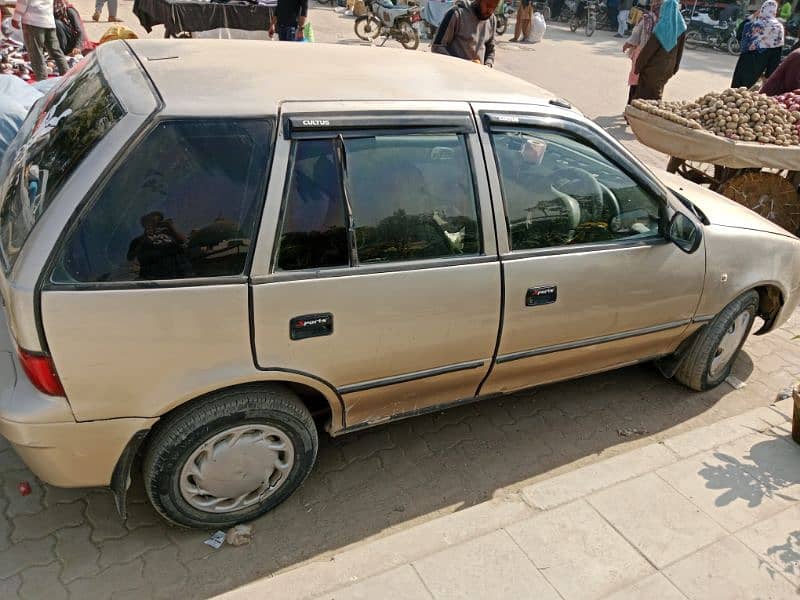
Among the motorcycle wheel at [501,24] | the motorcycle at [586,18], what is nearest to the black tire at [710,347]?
the motorcycle wheel at [501,24]

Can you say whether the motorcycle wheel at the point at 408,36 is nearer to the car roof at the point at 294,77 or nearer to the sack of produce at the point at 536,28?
the sack of produce at the point at 536,28

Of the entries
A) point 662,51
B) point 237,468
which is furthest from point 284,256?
point 662,51

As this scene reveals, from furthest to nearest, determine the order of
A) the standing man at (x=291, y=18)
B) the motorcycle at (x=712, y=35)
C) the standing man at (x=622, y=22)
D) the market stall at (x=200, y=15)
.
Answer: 1. the standing man at (x=622, y=22)
2. the motorcycle at (x=712, y=35)
3. the standing man at (x=291, y=18)
4. the market stall at (x=200, y=15)

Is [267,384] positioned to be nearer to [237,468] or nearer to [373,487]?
[237,468]

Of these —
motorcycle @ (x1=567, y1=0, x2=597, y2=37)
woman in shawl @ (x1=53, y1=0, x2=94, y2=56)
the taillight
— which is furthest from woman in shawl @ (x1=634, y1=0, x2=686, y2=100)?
motorcycle @ (x1=567, y1=0, x2=597, y2=37)

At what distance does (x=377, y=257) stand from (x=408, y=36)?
13747 millimetres

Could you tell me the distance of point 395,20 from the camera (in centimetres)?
1472

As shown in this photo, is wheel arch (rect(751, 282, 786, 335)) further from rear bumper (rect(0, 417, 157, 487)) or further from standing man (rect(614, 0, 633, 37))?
standing man (rect(614, 0, 633, 37))

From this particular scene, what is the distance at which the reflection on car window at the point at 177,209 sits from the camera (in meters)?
2.18

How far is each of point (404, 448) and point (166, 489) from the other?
1.30m

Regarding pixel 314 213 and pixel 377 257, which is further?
pixel 377 257

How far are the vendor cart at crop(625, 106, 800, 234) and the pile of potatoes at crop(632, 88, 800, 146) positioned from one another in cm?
13

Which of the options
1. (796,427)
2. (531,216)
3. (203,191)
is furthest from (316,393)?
(796,427)

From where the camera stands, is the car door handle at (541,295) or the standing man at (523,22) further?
the standing man at (523,22)
